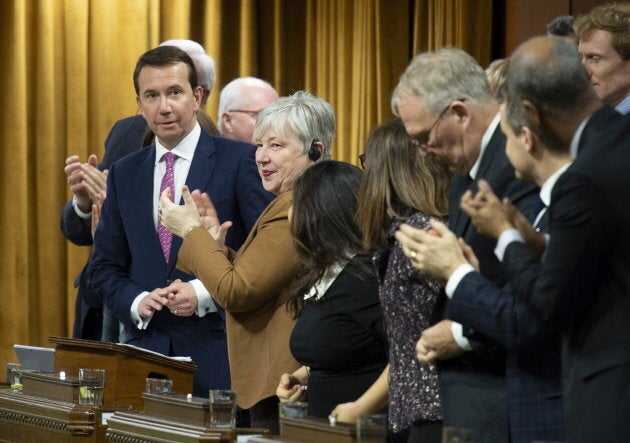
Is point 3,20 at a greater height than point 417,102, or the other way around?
point 3,20

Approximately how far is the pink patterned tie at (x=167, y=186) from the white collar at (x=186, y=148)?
0.02 meters

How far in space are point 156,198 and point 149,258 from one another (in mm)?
215

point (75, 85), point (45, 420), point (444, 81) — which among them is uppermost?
point (75, 85)

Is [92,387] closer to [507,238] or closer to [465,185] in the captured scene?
[465,185]

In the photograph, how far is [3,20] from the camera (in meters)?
6.82

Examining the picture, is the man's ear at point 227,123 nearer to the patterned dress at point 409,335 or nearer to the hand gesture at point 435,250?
the patterned dress at point 409,335

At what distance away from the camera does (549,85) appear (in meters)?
2.27

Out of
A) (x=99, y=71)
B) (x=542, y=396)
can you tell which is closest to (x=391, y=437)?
(x=542, y=396)

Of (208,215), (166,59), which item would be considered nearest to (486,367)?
(208,215)

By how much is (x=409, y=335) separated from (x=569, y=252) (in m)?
0.68

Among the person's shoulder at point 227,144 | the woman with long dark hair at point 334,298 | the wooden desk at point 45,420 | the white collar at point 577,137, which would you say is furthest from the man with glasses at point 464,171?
the person's shoulder at point 227,144

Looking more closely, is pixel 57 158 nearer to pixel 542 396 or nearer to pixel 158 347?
pixel 158 347

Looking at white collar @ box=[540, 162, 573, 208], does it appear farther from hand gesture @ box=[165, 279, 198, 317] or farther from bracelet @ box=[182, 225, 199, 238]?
hand gesture @ box=[165, 279, 198, 317]

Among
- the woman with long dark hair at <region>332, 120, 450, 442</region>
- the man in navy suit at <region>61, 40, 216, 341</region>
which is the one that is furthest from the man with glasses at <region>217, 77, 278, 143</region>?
the woman with long dark hair at <region>332, 120, 450, 442</region>
